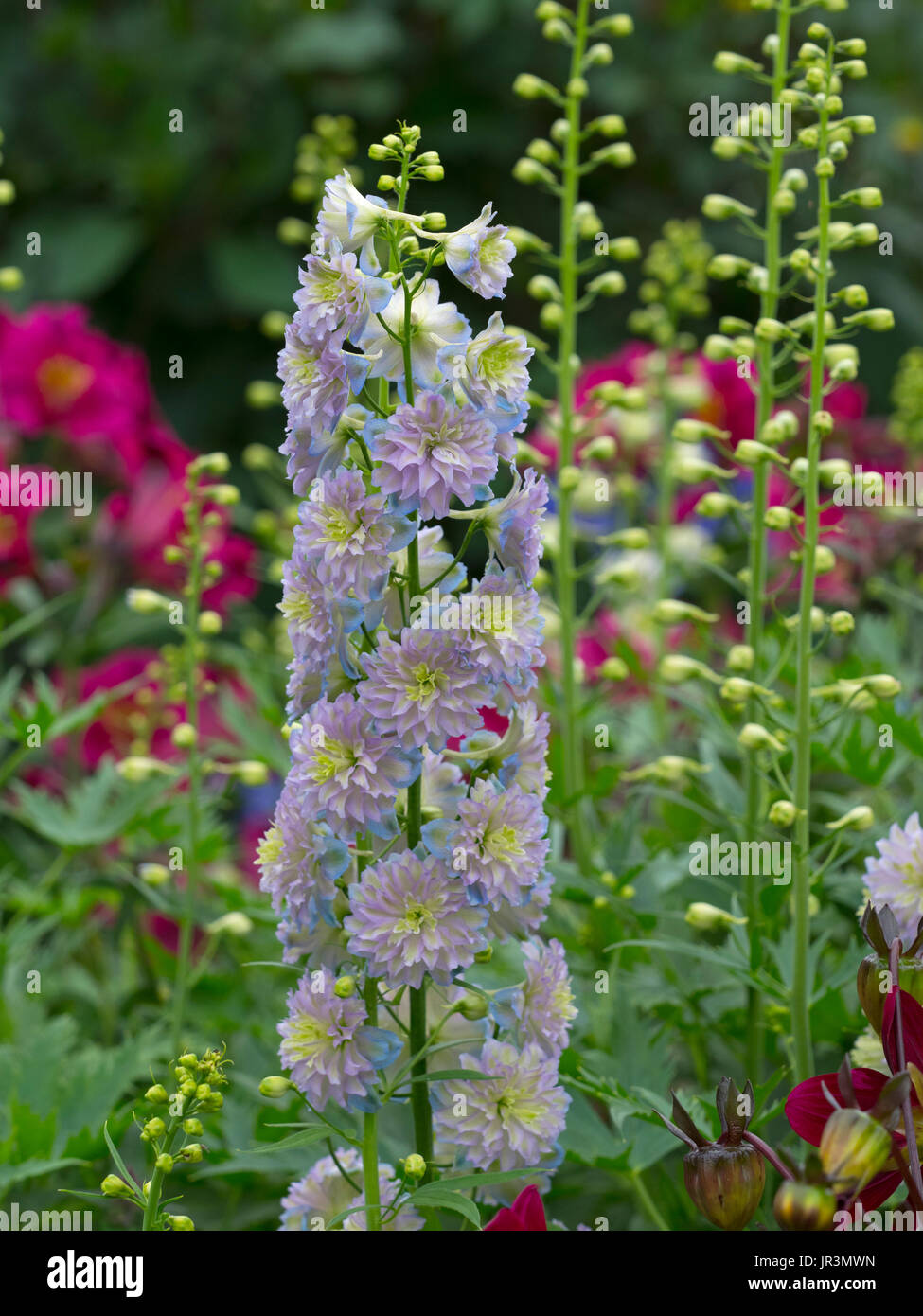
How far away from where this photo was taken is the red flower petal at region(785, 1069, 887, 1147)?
0.58m

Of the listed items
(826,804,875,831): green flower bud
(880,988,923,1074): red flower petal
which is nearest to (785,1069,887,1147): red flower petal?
(880,988,923,1074): red flower petal

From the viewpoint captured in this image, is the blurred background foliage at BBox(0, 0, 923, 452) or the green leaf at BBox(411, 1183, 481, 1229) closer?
the green leaf at BBox(411, 1183, 481, 1229)

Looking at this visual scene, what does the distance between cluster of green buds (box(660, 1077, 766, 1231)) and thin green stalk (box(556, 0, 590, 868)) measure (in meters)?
0.45

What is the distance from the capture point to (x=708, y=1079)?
961 mm

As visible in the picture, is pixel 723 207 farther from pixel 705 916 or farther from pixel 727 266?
pixel 705 916

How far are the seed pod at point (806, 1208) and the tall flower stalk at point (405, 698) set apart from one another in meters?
0.16

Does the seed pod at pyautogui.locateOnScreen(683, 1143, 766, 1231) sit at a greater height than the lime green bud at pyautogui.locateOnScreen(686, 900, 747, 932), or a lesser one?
Result: lesser

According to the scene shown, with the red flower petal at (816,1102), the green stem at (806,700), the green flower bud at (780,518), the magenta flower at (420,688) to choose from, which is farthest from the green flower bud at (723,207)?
the red flower petal at (816,1102)

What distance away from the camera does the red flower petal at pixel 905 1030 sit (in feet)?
1.86

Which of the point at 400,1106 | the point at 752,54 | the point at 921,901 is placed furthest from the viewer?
the point at 752,54

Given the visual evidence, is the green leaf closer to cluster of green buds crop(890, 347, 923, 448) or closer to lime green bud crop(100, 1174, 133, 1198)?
lime green bud crop(100, 1174, 133, 1198)

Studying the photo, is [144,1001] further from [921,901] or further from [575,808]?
[921,901]
